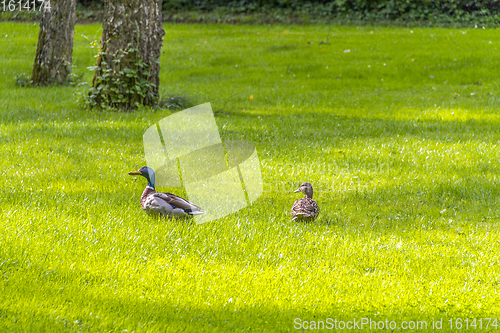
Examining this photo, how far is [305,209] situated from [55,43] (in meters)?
12.2

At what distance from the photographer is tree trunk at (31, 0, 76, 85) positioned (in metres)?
15.3

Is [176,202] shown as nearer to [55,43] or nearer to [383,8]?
[55,43]

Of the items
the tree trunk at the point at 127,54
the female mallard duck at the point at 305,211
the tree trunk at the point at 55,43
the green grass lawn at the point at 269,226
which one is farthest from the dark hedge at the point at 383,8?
the female mallard duck at the point at 305,211

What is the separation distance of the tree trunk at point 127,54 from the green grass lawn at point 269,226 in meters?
0.66

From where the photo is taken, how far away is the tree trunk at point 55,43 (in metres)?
15.3

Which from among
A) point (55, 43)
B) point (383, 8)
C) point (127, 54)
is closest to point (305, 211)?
point (127, 54)

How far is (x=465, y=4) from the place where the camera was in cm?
3130

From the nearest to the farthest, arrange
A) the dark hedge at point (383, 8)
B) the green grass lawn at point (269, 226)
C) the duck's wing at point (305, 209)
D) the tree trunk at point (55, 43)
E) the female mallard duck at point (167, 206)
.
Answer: the green grass lawn at point (269, 226) < the female mallard duck at point (167, 206) < the duck's wing at point (305, 209) < the tree trunk at point (55, 43) < the dark hedge at point (383, 8)

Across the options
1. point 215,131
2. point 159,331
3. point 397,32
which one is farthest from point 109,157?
point 397,32

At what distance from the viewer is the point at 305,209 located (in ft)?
18.5

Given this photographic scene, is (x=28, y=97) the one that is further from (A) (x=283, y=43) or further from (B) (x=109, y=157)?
(A) (x=283, y=43)

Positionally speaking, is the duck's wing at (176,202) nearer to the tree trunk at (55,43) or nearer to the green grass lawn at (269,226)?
the green grass lawn at (269,226)

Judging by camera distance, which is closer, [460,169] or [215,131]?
[460,169]

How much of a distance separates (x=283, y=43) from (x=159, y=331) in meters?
21.4
